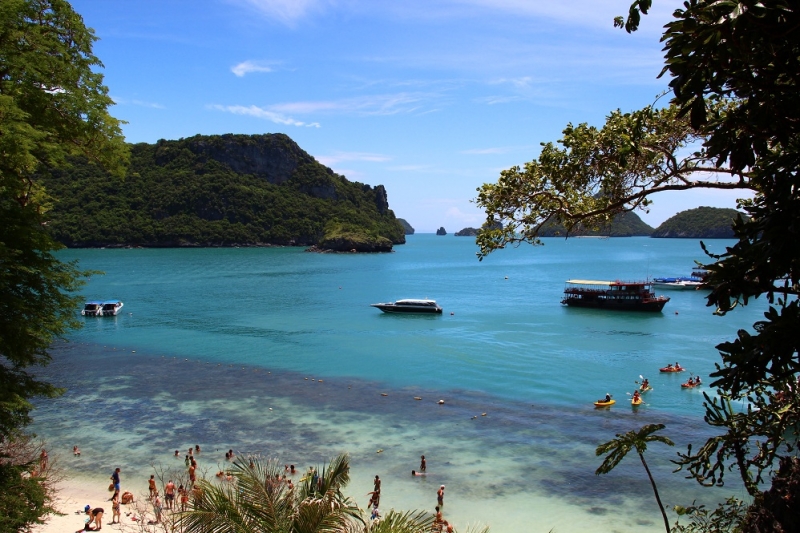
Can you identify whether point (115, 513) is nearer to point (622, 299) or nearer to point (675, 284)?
point (622, 299)

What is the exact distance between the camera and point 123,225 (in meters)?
158

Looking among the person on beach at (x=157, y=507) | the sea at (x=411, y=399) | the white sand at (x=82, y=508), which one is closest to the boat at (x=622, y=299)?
the sea at (x=411, y=399)

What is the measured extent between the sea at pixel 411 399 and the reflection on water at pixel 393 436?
0.10 metres

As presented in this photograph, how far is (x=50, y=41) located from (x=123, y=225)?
536ft

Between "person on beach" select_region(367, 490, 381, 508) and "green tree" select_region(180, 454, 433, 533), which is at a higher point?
"green tree" select_region(180, 454, 433, 533)

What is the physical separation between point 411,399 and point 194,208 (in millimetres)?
159793

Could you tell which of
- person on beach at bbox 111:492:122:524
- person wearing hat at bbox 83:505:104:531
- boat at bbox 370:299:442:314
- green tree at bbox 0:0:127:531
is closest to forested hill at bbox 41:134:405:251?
boat at bbox 370:299:442:314

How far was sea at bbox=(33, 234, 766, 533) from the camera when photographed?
1973 cm

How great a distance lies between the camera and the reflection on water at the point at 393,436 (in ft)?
61.8

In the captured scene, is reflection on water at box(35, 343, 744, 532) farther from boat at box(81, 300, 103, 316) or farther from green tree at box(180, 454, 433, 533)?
boat at box(81, 300, 103, 316)

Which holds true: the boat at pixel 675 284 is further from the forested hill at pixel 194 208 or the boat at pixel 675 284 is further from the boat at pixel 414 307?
the forested hill at pixel 194 208

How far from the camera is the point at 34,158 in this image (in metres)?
9.05

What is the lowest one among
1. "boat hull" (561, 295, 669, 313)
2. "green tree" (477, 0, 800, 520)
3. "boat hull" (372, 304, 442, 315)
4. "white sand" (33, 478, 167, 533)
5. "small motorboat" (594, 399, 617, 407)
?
"white sand" (33, 478, 167, 533)

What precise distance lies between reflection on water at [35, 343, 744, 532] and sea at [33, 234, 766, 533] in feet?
0.32
